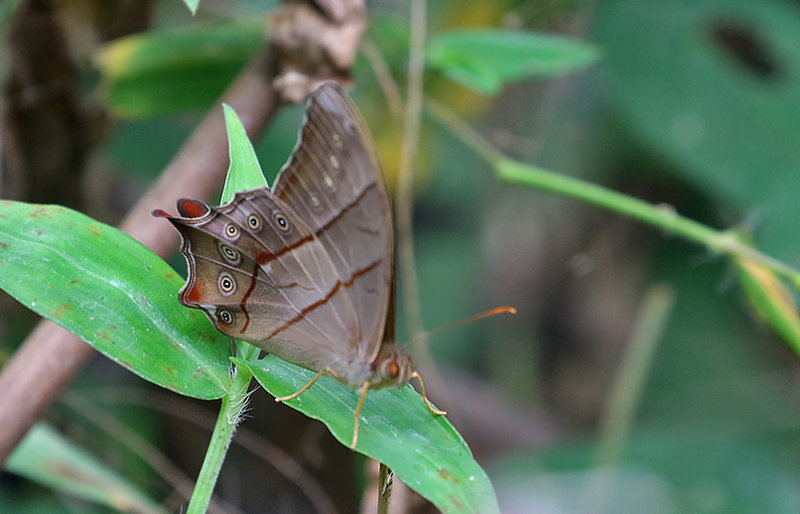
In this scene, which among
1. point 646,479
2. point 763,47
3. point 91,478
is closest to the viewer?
point 91,478

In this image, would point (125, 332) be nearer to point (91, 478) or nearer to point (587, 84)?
point (91, 478)

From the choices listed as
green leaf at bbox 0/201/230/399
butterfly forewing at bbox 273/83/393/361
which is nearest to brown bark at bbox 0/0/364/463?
green leaf at bbox 0/201/230/399

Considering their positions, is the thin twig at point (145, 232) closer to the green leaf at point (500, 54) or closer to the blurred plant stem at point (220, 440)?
the blurred plant stem at point (220, 440)

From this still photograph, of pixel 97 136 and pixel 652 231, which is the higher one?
pixel 652 231

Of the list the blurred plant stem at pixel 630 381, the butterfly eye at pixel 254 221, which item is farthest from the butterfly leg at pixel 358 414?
the blurred plant stem at pixel 630 381

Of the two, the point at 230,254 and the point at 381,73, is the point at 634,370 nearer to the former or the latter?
the point at 381,73

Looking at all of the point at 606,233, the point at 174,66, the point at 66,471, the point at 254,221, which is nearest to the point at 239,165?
the point at 254,221

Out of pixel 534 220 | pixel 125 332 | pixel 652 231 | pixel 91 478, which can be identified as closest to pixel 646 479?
pixel 652 231
